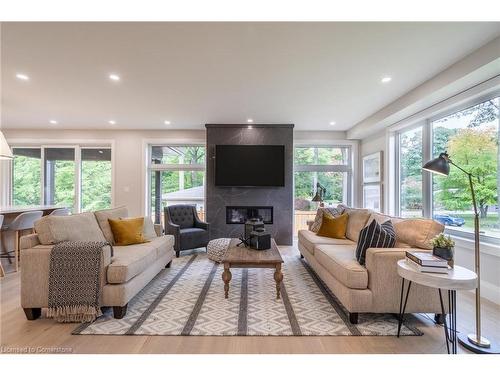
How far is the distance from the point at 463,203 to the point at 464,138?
0.86 metres

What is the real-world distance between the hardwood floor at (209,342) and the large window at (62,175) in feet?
14.2

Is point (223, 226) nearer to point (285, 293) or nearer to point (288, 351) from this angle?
point (285, 293)

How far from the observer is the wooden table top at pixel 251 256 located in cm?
259

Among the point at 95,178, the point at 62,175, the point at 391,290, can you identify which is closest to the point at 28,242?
the point at 391,290

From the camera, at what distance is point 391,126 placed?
15.4ft

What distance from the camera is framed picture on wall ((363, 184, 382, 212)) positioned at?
516cm

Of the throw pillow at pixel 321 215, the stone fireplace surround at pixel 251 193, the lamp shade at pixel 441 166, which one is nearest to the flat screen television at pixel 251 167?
the stone fireplace surround at pixel 251 193

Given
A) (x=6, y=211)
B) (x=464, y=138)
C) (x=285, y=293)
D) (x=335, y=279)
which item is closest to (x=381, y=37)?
(x=464, y=138)

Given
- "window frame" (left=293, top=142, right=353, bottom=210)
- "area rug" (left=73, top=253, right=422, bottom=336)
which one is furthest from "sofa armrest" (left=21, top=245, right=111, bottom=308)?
"window frame" (left=293, top=142, right=353, bottom=210)

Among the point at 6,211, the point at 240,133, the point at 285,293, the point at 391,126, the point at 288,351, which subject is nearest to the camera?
the point at 288,351

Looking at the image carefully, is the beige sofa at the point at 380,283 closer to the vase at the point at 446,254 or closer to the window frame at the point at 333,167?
the vase at the point at 446,254

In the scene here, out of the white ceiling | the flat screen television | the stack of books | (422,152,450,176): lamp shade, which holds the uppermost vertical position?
the white ceiling

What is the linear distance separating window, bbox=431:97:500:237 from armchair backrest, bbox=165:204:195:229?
13.7 feet

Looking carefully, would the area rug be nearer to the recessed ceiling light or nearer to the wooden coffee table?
the wooden coffee table
